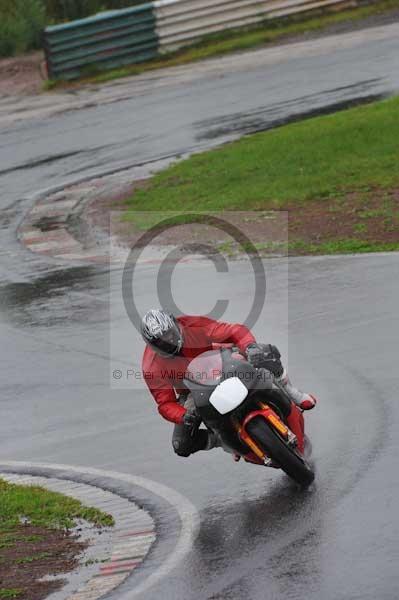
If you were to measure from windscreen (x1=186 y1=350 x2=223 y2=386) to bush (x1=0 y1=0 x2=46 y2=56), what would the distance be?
28.2 m

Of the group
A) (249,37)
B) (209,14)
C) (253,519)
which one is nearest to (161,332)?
(253,519)

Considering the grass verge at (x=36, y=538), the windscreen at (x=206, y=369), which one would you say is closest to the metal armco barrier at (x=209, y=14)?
the grass verge at (x=36, y=538)

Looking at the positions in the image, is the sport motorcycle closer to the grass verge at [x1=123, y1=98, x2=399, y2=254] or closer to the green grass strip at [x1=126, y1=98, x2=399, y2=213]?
the grass verge at [x1=123, y1=98, x2=399, y2=254]

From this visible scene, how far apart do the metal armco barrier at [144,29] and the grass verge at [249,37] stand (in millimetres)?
182

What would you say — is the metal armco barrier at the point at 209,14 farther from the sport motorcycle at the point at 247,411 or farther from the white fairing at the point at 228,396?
the white fairing at the point at 228,396

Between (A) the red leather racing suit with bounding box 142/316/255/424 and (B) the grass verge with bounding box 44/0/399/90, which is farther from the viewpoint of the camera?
(B) the grass verge with bounding box 44/0/399/90

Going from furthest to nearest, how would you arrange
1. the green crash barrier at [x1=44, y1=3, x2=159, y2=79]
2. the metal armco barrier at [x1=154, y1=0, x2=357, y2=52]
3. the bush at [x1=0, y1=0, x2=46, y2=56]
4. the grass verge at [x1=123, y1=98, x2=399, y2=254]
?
1. the bush at [x1=0, y1=0, x2=46, y2=56]
2. the metal armco barrier at [x1=154, y1=0, x2=357, y2=52]
3. the green crash barrier at [x1=44, y1=3, x2=159, y2=79]
4. the grass verge at [x1=123, y1=98, x2=399, y2=254]

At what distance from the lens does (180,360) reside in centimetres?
952

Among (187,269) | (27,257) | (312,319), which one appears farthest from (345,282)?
(27,257)

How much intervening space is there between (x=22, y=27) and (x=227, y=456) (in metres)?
27.7

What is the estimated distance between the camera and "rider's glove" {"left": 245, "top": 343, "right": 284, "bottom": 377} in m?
9.34

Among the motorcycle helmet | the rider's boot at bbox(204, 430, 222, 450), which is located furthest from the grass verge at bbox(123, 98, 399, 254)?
the motorcycle helmet

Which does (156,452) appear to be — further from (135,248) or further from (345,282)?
(135,248)

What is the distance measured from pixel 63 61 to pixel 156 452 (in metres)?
23.2
